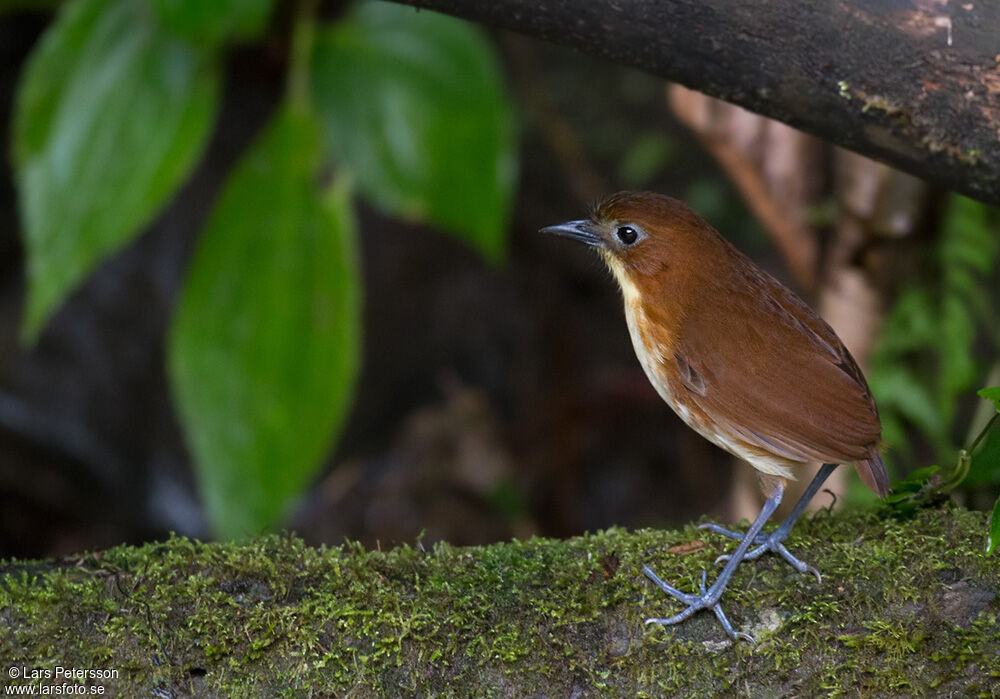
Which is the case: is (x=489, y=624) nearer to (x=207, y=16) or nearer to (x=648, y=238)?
(x=648, y=238)

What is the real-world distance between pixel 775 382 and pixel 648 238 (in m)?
0.44

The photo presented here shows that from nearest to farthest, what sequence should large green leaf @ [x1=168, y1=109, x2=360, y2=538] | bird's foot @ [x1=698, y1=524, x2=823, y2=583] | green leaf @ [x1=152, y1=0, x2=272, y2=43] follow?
bird's foot @ [x1=698, y1=524, x2=823, y2=583]
green leaf @ [x1=152, y1=0, x2=272, y2=43]
large green leaf @ [x1=168, y1=109, x2=360, y2=538]

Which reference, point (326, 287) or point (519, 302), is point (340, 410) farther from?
point (519, 302)

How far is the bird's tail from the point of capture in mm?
1976

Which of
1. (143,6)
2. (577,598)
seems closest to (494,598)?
(577,598)

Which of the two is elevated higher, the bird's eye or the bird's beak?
the bird's eye

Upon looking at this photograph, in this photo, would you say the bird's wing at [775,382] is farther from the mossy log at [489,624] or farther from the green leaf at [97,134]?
the green leaf at [97,134]

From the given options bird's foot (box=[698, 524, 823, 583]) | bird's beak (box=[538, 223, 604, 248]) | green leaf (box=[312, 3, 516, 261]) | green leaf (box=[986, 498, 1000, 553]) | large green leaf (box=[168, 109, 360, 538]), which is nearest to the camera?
green leaf (box=[986, 498, 1000, 553])

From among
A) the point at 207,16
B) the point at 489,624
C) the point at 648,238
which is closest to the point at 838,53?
the point at 648,238

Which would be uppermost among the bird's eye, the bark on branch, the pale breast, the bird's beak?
the bark on branch

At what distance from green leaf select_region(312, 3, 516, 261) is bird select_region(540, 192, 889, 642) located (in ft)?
4.40

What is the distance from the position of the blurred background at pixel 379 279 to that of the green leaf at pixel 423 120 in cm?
1

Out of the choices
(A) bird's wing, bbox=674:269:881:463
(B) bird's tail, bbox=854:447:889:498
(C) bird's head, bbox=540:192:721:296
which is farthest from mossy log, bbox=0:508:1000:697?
(C) bird's head, bbox=540:192:721:296

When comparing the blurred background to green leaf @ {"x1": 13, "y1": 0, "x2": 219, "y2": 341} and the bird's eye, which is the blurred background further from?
the bird's eye
